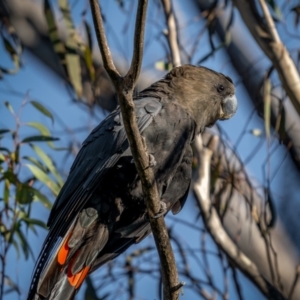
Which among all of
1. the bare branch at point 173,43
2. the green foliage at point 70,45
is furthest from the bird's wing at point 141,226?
the green foliage at point 70,45

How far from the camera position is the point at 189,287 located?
3.51 metres

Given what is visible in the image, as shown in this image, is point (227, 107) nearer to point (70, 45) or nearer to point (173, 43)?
point (173, 43)

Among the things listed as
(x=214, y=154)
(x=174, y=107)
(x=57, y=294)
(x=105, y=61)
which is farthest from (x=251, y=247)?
(x=105, y=61)

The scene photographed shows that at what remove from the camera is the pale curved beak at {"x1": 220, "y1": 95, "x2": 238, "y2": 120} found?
2984 mm

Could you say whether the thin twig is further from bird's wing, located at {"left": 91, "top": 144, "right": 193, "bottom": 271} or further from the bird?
bird's wing, located at {"left": 91, "top": 144, "right": 193, "bottom": 271}

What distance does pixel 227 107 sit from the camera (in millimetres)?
2986

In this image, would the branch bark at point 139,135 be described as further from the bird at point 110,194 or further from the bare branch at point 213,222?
the bare branch at point 213,222

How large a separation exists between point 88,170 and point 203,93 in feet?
2.04

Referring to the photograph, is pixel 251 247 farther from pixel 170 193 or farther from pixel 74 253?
pixel 74 253

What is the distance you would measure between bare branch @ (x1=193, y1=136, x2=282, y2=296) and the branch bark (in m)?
0.98

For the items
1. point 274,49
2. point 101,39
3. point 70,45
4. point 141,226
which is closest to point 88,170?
point 141,226

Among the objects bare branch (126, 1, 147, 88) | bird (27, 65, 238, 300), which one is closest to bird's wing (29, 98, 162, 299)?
bird (27, 65, 238, 300)

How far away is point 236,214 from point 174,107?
127 cm

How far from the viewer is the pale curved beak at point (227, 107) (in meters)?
2.98
